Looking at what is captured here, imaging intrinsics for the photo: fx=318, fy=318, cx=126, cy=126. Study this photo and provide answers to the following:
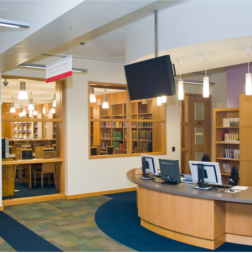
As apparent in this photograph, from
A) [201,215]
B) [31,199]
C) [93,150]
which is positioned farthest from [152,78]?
[31,199]

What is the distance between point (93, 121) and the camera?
8.95 meters

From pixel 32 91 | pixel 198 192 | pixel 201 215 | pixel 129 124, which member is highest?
pixel 32 91

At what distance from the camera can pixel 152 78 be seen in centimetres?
541

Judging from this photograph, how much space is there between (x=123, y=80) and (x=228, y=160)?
3884mm

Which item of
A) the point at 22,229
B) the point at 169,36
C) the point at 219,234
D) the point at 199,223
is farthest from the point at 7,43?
the point at 219,234

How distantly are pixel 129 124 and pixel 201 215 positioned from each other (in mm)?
5041

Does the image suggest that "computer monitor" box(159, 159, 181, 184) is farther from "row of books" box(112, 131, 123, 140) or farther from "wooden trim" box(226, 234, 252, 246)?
"row of books" box(112, 131, 123, 140)

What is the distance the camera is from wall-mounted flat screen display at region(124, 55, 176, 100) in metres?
5.12

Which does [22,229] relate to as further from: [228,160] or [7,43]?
[228,160]

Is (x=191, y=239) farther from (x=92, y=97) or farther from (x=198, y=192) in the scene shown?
(x=92, y=97)

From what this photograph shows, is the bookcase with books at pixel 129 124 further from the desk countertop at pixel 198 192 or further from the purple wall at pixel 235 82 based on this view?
the desk countertop at pixel 198 192

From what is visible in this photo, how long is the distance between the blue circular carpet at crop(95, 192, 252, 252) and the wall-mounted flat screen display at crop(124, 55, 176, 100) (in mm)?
2424

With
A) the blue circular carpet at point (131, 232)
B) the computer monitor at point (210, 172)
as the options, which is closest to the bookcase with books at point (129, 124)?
the blue circular carpet at point (131, 232)

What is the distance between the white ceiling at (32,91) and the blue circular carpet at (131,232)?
10.8ft
